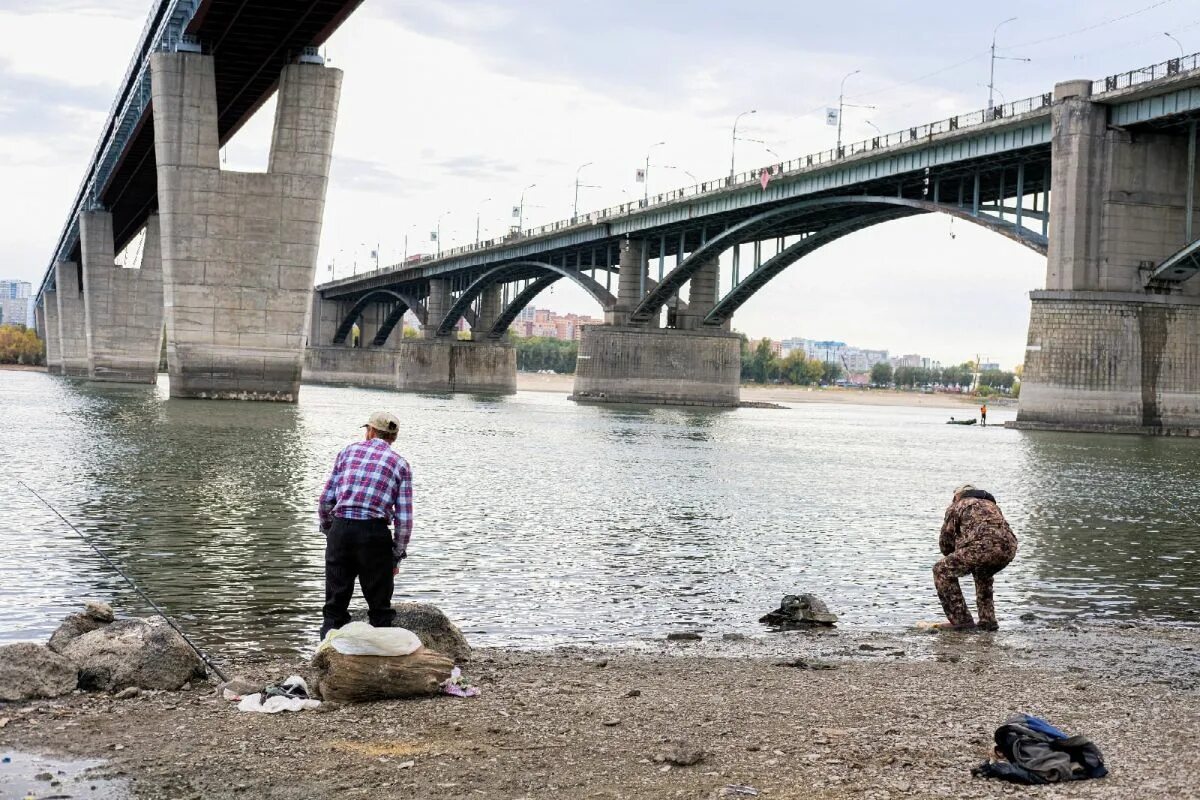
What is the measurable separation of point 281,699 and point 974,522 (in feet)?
19.8

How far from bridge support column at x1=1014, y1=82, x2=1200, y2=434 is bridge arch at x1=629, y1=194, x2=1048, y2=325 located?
242 centimetres

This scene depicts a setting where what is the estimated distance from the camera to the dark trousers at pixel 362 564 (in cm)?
911

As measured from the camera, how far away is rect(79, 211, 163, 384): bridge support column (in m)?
94.5

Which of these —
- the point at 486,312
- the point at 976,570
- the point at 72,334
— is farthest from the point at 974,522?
the point at 72,334

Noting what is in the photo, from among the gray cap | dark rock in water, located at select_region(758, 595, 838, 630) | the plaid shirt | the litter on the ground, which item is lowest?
dark rock in water, located at select_region(758, 595, 838, 630)

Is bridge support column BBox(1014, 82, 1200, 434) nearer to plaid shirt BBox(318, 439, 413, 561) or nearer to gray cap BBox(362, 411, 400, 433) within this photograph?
gray cap BBox(362, 411, 400, 433)

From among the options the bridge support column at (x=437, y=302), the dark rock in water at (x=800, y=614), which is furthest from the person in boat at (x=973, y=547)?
the bridge support column at (x=437, y=302)

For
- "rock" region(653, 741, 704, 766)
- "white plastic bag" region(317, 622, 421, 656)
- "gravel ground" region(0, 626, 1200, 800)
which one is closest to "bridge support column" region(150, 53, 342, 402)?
"gravel ground" region(0, 626, 1200, 800)

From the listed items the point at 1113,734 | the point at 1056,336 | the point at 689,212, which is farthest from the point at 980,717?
the point at 689,212

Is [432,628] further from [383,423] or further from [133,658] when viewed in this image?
[133,658]

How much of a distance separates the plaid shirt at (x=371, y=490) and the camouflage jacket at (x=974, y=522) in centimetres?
486

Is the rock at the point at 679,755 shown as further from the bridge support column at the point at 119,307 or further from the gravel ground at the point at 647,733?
the bridge support column at the point at 119,307

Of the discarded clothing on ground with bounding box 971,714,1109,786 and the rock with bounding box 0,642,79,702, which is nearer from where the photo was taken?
the discarded clothing on ground with bounding box 971,714,1109,786

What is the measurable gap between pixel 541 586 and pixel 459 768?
7.49 meters
